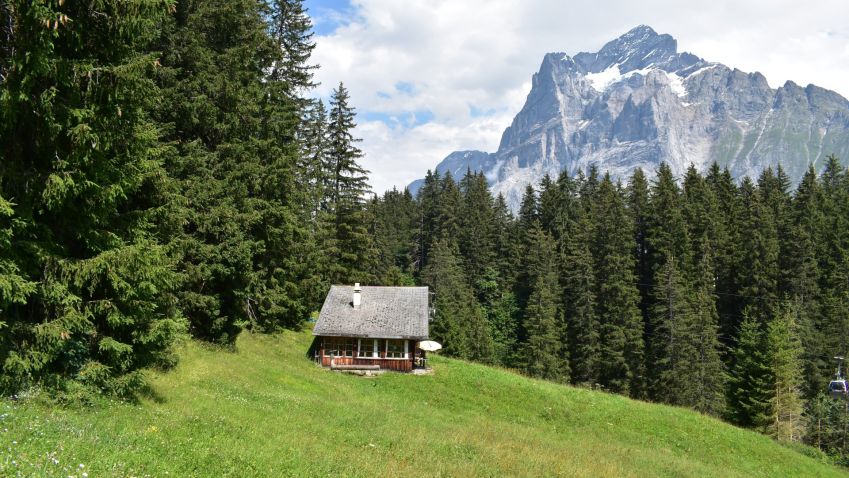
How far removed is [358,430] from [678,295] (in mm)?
46724

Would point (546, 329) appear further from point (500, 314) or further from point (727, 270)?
point (727, 270)

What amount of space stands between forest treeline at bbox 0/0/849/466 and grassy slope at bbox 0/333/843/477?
198 centimetres

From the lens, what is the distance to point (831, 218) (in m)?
63.3

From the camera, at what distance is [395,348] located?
116 feet

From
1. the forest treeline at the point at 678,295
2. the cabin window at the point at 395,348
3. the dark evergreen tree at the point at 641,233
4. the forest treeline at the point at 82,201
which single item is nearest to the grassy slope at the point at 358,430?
the forest treeline at the point at 82,201

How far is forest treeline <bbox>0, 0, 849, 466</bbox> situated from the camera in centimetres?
1041

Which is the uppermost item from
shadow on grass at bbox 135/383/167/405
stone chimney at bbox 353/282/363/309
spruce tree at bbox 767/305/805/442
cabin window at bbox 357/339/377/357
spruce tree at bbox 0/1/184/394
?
spruce tree at bbox 0/1/184/394

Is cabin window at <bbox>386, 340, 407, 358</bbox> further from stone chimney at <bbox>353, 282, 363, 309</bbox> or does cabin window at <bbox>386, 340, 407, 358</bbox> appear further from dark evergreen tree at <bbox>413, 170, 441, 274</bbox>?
dark evergreen tree at <bbox>413, 170, 441, 274</bbox>

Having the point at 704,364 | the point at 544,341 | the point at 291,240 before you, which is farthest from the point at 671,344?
the point at 291,240

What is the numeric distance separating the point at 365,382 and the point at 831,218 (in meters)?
64.3

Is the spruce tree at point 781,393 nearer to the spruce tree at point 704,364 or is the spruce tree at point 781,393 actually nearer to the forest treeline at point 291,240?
the forest treeline at point 291,240

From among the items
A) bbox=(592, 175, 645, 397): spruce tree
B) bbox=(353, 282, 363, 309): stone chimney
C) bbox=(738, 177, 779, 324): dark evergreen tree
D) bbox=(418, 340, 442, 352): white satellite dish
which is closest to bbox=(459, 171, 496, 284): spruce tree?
bbox=(592, 175, 645, 397): spruce tree

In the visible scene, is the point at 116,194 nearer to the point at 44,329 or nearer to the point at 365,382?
the point at 44,329

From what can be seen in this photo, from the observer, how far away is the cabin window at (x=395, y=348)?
116 feet
